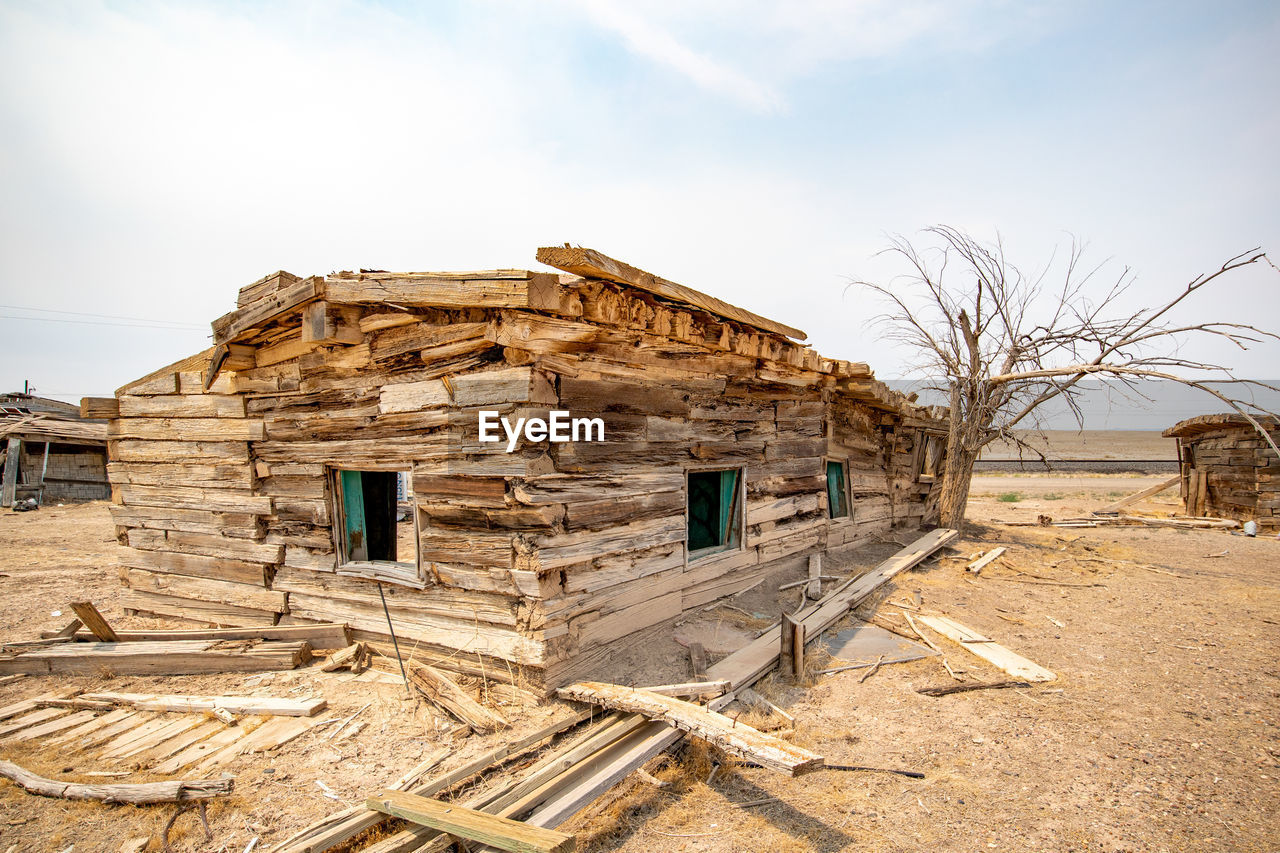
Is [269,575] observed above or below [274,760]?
above

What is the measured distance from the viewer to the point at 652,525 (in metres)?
5.67

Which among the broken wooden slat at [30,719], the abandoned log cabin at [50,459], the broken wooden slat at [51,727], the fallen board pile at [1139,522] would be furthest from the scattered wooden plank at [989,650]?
the abandoned log cabin at [50,459]

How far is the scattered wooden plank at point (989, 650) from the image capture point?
537cm

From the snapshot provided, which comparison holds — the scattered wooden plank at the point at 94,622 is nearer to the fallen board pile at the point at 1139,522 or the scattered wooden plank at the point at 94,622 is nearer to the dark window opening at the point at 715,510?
the dark window opening at the point at 715,510

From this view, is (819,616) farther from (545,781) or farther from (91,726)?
(91,726)

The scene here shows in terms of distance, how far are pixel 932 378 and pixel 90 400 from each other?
1386 cm

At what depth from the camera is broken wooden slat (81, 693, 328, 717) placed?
15.7 ft

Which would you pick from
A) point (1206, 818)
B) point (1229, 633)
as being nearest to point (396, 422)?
point (1206, 818)

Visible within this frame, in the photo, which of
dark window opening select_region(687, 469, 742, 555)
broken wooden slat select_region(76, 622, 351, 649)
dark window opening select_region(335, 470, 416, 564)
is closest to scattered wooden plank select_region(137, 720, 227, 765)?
broken wooden slat select_region(76, 622, 351, 649)

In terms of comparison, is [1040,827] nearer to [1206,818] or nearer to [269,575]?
[1206,818]

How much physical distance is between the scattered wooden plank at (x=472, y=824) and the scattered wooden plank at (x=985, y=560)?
326 inches

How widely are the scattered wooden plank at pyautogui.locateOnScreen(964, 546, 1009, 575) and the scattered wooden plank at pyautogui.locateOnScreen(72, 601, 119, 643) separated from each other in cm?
1071

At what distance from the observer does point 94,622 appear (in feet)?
19.2

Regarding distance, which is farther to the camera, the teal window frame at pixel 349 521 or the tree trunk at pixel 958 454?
the tree trunk at pixel 958 454
